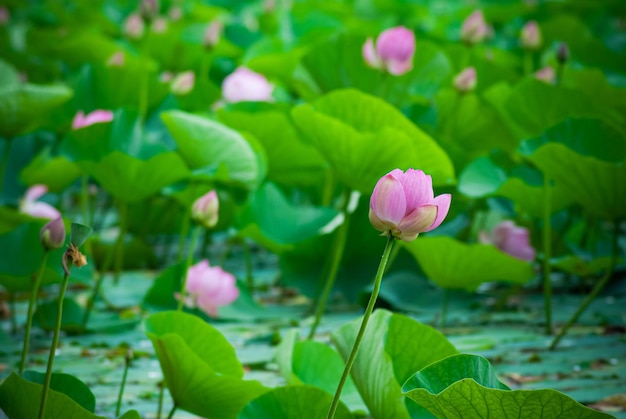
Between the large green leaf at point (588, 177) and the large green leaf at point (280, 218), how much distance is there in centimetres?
47

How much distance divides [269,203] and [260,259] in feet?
1.46

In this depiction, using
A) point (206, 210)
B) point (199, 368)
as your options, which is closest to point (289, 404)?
point (199, 368)

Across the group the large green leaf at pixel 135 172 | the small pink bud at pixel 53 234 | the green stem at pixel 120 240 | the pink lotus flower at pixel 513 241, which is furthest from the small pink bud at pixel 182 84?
the small pink bud at pixel 53 234

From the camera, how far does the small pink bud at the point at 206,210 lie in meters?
1.18

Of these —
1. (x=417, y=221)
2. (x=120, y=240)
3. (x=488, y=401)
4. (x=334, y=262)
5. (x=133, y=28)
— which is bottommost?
(x=120, y=240)

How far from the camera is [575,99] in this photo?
169 cm

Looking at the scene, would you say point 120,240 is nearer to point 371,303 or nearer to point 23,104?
point 23,104

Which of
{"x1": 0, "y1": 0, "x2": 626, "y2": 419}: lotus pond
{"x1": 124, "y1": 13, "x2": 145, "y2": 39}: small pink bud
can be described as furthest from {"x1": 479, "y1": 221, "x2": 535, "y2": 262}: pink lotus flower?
{"x1": 124, "y1": 13, "x2": 145, "y2": 39}: small pink bud

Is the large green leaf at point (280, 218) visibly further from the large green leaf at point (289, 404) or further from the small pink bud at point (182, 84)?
the large green leaf at point (289, 404)

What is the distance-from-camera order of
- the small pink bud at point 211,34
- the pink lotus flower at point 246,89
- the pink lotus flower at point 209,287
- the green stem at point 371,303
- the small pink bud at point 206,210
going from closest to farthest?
the green stem at point 371,303 < the small pink bud at point 206,210 < the pink lotus flower at point 209,287 < the pink lotus flower at point 246,89 < the small pink bud at point 211,34

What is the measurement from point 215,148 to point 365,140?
0.31 m

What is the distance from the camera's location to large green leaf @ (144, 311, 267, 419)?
0.93 m

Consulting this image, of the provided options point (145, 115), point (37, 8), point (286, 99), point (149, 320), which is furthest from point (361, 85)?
point (37, 8)

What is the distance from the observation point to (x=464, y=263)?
4.78 ft
